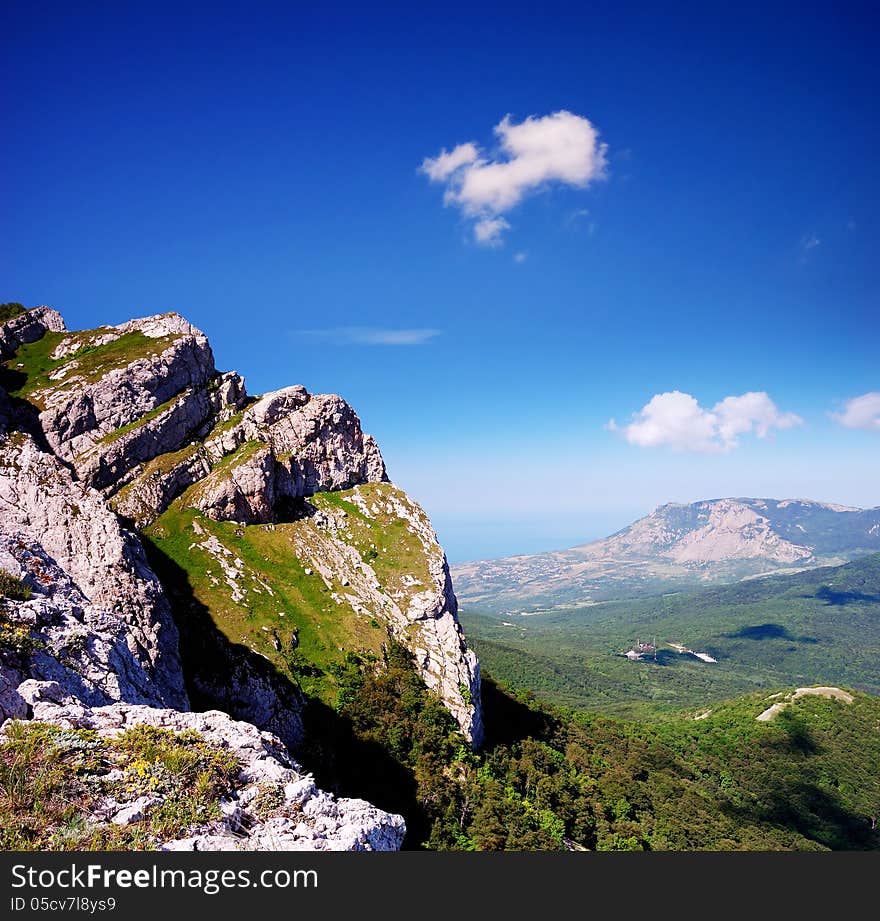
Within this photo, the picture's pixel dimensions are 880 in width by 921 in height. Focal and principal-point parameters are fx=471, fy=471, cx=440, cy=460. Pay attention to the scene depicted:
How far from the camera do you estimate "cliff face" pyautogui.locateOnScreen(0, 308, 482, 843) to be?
33.0m

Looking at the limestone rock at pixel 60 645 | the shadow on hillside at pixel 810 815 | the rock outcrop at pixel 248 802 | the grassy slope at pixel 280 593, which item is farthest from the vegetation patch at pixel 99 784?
the shadow on hillside at pixel 810 815

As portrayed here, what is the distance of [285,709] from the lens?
38.2 metres

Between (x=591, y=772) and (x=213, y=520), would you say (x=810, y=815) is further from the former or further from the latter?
(x=213, y=520)

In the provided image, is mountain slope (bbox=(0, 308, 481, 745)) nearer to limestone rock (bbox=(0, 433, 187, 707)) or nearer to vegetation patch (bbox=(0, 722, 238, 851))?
limestone rock (bbox=(0, 433, 187, 707))

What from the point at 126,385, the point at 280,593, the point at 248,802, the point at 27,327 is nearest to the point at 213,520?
the point at 280,593

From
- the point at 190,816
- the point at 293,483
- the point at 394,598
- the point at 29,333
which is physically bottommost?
the point at 394,598

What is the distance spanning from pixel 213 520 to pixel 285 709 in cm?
2330

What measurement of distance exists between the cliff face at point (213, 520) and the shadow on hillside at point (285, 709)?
0.18m

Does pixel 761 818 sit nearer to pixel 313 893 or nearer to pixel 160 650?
pixel 160 650

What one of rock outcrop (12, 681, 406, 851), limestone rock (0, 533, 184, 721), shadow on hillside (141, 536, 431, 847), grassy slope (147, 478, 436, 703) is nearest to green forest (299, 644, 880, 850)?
shadow on hillside (141, 536, 431, 847)

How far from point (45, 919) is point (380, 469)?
64.5 meters

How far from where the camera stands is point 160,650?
29750 mm

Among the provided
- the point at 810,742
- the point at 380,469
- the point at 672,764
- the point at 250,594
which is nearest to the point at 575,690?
the point at 810,742

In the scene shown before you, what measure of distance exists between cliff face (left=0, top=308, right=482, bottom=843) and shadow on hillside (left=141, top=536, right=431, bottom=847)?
183 millimetres
